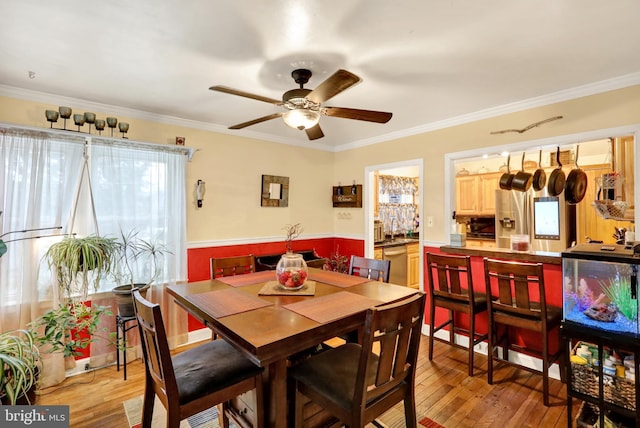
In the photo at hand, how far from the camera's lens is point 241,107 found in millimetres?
3035

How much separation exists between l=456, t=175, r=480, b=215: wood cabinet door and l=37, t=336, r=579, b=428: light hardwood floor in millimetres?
2898

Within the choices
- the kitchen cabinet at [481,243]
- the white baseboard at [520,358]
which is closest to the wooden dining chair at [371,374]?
the white baseboard at [520,358]

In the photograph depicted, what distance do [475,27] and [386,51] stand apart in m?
0.51

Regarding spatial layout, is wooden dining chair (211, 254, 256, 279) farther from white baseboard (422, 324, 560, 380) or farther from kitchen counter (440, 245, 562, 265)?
white baseboard (422, 324, 560, 380)

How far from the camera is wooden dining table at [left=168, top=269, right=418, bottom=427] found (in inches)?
54.7

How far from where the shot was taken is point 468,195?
208 inches

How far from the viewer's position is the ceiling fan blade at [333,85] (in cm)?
164

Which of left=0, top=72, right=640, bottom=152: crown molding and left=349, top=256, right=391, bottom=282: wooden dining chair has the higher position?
left=0, top=72, right=640, bottom=152: crown molding

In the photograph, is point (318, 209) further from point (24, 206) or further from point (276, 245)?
point (24, 206)

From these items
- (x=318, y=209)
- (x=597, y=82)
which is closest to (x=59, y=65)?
(x=318, y=209)

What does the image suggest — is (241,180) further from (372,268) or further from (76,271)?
(372,268)

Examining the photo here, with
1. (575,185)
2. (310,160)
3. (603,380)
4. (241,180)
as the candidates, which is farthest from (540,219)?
(241,180)

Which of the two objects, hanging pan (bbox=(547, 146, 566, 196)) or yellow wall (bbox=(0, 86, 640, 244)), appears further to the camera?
hanging pan (bbox=(547, 146, 566, 196))

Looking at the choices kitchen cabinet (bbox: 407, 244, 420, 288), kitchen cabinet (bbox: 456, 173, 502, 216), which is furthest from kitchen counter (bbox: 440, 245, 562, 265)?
kitchen cabinet (bbox: 456, 173, 502, 216)
